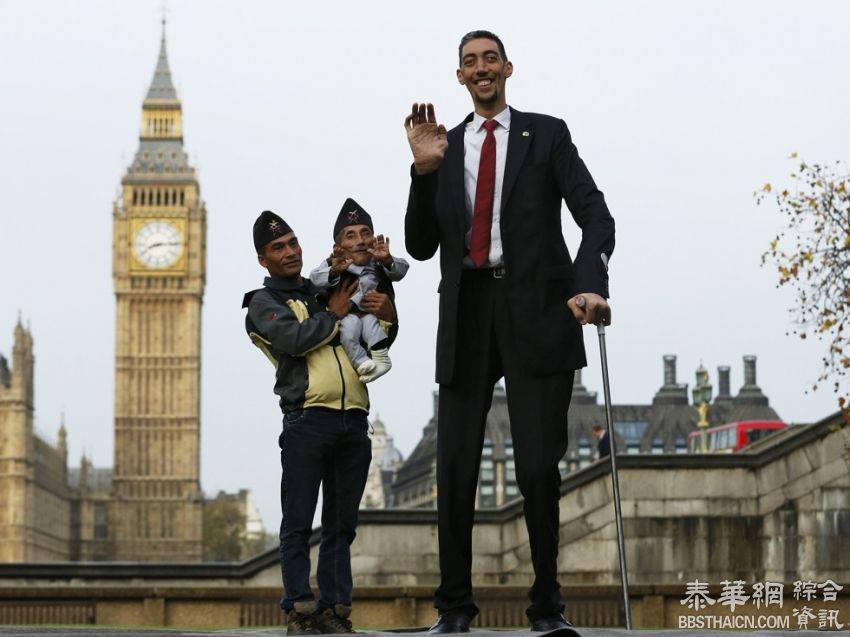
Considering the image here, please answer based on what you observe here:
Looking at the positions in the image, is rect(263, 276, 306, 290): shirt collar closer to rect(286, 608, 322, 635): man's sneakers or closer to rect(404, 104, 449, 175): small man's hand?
rect(404, 104, 449, 175): small man's hand

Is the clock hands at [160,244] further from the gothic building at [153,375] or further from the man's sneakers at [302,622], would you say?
the man's sneakers at [302,622]

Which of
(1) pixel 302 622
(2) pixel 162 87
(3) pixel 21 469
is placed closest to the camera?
(1) pixel 302 622

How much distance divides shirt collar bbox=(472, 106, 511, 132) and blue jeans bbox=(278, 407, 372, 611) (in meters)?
1.02

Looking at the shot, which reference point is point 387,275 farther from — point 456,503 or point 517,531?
point 517,531

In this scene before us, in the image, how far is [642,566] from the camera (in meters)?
15.9

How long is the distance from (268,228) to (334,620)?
1.30 meters

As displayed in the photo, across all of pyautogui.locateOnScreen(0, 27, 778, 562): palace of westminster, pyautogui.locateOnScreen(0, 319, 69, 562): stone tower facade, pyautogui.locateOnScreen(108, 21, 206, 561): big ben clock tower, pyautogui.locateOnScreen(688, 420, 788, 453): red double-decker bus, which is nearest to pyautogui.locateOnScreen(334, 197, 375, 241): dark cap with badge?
pyautogui.locateOnScreen(688, 420, 788, 453): red double-decker bus

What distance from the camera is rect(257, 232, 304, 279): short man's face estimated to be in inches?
259

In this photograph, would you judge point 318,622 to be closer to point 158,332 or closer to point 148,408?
point 148,408

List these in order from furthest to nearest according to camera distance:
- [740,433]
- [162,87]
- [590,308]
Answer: [162,87] → [740,433] → [590,308]

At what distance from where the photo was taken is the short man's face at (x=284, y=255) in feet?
21.6

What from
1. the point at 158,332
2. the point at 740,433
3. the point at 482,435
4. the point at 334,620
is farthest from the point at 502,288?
the point at 158,332

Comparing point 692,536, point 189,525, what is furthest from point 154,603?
point 189,525

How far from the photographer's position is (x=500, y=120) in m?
6.06
